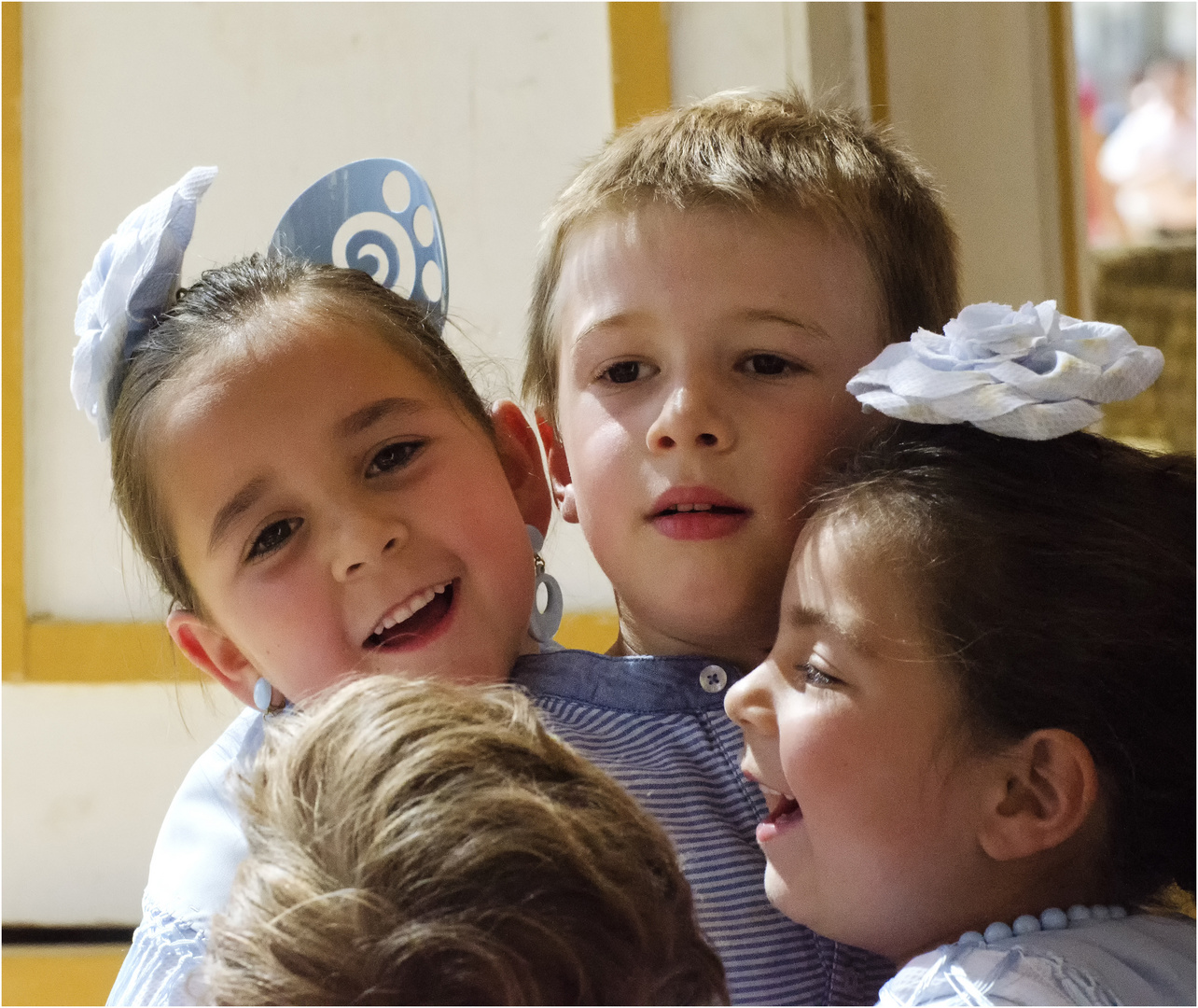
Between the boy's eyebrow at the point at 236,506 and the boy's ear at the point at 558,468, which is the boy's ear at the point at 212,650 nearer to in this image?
the boy's eyebrow at the point at 236,506

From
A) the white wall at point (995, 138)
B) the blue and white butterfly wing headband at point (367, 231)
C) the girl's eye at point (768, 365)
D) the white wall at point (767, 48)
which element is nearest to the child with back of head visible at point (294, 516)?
the blue and white butterfly wing headband at point (367, 231)

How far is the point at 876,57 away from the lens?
1.49m

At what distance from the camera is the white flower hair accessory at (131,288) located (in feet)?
3.47

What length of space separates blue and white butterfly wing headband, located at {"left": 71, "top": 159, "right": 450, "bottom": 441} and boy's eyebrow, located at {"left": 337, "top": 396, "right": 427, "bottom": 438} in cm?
16

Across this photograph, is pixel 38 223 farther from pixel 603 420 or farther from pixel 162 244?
Result: pixel 603 420

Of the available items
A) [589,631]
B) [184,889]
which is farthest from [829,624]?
[589,631]

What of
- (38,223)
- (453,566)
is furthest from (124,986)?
(38,223)

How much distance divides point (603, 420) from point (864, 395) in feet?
0.74

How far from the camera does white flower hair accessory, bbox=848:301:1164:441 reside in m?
0.74

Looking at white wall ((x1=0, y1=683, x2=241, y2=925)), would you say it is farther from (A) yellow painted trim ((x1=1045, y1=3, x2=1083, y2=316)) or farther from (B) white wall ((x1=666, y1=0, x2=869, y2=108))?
(A) yellow painted trim ((x1=1045, y1=3, x2=1083, y2=316))

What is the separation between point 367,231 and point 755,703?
58 centimetres

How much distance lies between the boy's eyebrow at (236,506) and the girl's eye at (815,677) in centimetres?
40

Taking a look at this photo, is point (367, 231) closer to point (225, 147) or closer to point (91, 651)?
point (225, 147)


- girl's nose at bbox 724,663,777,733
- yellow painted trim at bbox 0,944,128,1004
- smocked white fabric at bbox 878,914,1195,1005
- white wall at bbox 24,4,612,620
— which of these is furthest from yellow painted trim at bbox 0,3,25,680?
smocked white fabric at bbox 878,914,1195,1005
